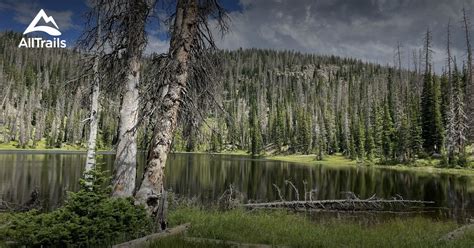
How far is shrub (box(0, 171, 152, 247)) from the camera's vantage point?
7.69 metres

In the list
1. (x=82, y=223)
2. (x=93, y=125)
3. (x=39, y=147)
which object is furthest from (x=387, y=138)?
(x=39, y=147)

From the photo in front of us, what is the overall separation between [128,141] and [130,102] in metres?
1.23

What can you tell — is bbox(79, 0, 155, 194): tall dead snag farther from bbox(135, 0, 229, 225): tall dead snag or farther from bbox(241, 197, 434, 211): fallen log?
bbox(241, 197, 434, 211): fallen log

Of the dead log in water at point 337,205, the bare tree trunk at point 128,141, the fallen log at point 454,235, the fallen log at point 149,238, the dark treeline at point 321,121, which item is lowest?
the dead log in water at point 337,205

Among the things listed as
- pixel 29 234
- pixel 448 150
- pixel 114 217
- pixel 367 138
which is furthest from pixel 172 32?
pixel 367 138

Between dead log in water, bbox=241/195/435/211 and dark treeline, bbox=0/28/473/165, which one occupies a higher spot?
dark treeline, bbox=0/28/473/165

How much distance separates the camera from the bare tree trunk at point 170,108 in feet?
33.7

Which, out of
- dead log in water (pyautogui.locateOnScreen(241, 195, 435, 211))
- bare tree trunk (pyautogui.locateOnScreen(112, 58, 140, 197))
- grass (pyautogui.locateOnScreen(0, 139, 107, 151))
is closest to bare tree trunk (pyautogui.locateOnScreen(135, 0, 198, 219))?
bare tree trunk (pyautogui.locateOnScreen(112, 58, 140, 197))

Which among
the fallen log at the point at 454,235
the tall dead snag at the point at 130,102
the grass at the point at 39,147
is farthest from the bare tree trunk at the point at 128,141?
the grass at the point at 39,147

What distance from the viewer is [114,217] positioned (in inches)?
338

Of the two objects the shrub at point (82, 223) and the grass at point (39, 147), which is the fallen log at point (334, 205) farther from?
the grass at point (39, 147)

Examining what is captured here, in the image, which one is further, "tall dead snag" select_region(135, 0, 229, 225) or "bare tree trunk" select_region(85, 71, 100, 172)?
"bare tree trunk" select_region(85, 71, 100, 172)

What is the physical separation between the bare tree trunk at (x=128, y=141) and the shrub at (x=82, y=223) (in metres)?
2.59

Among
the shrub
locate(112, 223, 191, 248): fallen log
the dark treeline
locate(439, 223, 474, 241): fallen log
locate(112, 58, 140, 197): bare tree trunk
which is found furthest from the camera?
the dark treeline
